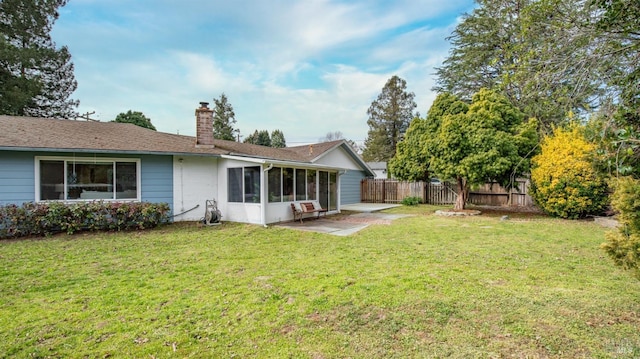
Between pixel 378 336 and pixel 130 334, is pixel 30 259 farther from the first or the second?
pixel 378 336

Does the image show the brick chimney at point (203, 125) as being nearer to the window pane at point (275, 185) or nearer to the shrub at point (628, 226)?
the window pane at point (275, 185)

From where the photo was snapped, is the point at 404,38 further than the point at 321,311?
Yes

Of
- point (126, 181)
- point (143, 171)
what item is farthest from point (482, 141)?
point (126, 181)

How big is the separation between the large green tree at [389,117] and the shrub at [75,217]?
29911 mm

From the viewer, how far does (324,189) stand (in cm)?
1363

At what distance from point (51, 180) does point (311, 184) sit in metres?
8.49

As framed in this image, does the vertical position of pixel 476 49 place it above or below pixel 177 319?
above

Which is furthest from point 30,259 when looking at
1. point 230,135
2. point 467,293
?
point 230,135

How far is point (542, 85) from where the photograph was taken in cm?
406

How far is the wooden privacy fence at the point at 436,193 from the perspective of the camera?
1691 centimetres

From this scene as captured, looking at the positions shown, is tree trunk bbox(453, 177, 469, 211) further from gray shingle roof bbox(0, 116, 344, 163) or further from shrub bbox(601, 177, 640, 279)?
shrub bbox(601, 177, 640, 279)

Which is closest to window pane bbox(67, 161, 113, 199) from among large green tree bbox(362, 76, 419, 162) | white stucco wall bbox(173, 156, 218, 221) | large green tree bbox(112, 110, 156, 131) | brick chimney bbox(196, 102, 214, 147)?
white stucco wall bbox(173, 156, 218, 221)

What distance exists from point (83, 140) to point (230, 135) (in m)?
26.1

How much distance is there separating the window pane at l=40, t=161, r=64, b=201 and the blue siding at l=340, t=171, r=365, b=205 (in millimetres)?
12441
